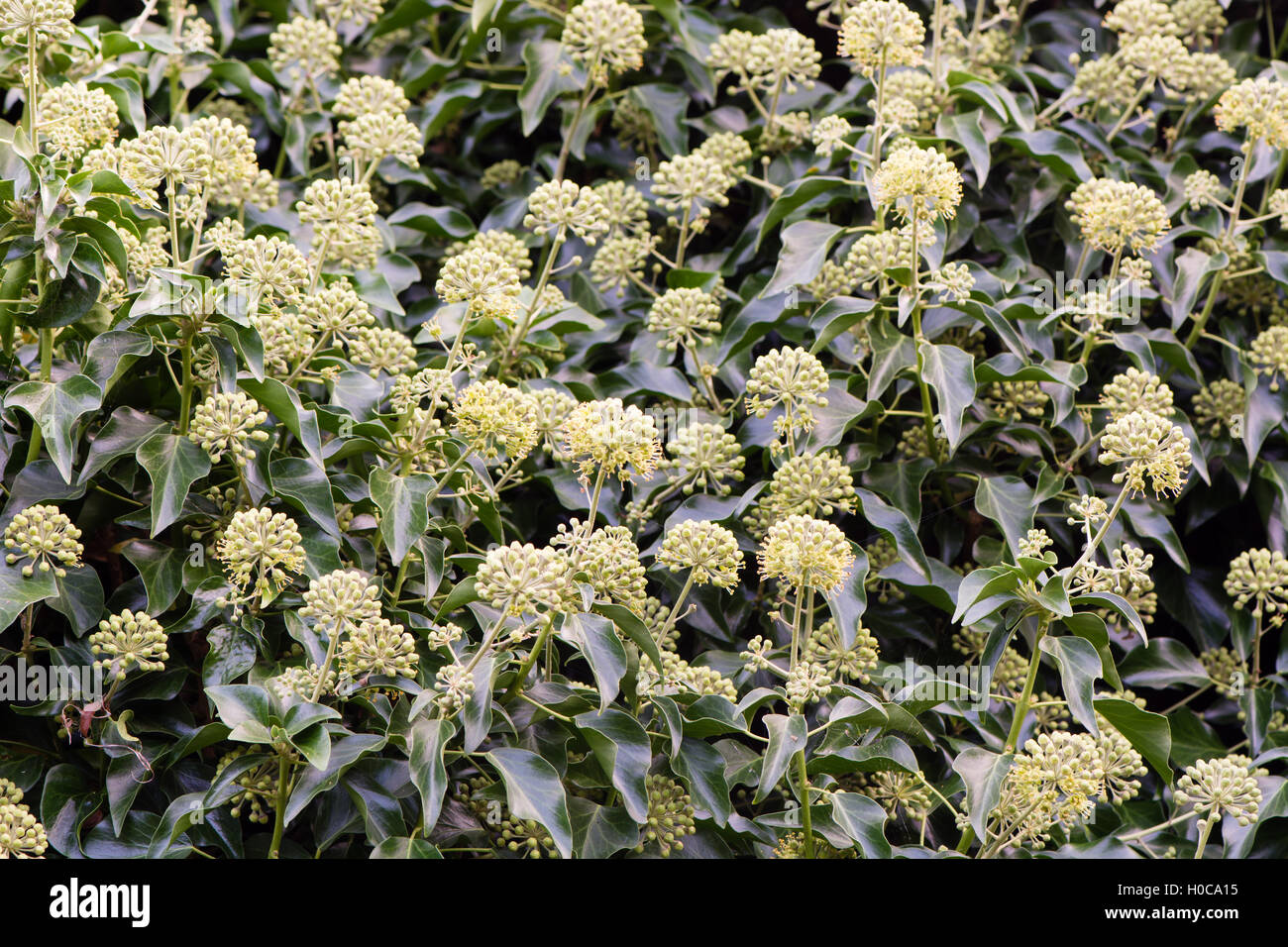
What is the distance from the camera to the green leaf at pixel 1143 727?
101 inches

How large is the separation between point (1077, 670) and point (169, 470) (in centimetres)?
187

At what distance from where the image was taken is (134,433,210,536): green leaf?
2.49m

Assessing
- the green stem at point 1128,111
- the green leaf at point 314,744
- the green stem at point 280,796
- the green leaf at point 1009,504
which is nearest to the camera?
the green leaf at point 314,744

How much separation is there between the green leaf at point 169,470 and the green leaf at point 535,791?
819mm

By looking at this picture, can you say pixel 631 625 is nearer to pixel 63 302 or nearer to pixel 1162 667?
pixel 63 302

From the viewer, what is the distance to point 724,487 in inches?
116

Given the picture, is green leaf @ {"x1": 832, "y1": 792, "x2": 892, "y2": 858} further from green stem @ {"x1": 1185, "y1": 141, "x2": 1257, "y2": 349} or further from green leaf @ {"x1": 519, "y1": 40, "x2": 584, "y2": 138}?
green leaf @ {"x1": 519, "y1": 40, "x2": 584, "y2": 138}

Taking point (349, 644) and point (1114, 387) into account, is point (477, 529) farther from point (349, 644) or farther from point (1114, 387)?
point (1114, 387)

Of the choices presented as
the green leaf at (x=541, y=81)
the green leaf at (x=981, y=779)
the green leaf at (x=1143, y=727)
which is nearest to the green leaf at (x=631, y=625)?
the green leaf at (x=981, y=779)

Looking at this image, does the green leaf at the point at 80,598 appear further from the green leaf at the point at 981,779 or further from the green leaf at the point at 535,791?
the green leaf at the point at 981,779
